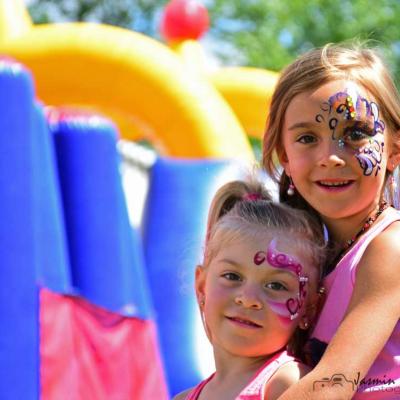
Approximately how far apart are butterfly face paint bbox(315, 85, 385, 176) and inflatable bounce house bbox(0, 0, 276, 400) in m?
1.05

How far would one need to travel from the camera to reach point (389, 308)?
6.55 feet

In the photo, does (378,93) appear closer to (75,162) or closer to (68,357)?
(68,357)

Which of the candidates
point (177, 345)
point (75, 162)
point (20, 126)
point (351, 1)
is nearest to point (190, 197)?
point (177, 345)

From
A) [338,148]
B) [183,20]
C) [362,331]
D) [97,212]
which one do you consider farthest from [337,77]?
[183,20]

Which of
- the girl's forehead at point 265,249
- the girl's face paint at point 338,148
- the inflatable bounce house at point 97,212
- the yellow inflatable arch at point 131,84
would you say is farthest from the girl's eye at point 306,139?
the yellow inflatable arch at point 131,84

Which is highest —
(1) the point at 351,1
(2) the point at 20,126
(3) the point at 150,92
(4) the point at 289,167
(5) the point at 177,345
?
(1) the point at 351,1

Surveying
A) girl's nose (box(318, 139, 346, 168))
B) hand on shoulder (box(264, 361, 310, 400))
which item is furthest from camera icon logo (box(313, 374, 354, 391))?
girl's nose (box(318, 139, 346, 168))

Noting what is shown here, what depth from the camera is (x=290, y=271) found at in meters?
2.23

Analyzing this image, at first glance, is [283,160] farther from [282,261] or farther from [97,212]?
[97,212]

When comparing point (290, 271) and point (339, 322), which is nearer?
point (339, 322)

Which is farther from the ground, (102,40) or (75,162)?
(102,40)

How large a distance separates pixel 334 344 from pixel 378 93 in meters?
0.58

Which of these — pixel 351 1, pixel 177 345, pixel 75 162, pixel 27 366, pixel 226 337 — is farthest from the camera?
pixel 351 1

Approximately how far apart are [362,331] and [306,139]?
1.50 feet
